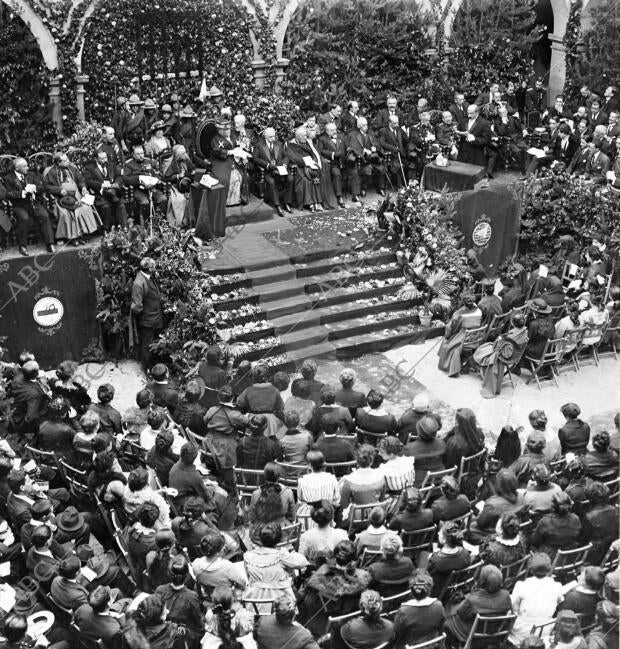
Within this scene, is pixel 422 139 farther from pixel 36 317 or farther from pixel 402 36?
pixel 36 317

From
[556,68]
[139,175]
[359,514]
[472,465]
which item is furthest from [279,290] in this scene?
[556,68]

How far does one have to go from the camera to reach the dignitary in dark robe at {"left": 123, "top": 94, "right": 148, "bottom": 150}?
17531 mm

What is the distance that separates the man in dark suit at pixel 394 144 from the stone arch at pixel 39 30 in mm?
5995

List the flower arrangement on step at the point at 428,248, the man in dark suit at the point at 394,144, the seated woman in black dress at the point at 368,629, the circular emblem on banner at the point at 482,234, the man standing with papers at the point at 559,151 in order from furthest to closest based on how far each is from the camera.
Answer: the man standing with papers at the point at 559,151 < the man in dark suit at the point at 394,144 < the circular emblem on banner at the point at 482,234 < the flower arrangement on step at the point at 428,248 < the seated woman in black dress at the point at 368,629

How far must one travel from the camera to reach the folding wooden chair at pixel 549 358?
542 inches

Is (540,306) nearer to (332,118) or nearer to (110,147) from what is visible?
(332,118)

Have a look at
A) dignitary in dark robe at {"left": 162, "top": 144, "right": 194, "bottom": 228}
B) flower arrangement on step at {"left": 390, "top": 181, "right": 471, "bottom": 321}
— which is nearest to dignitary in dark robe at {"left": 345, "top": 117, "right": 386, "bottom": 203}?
flower arrangement on step at {"left": 390, "top": 181, "right": 471, "bottom": 321}

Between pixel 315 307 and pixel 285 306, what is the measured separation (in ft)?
1.72

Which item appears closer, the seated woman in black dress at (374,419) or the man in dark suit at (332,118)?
the seated woman in black dress at (374,419)

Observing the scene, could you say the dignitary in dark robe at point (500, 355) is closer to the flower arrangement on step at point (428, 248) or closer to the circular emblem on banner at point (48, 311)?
the flower arrangement on step at point (428, 248)

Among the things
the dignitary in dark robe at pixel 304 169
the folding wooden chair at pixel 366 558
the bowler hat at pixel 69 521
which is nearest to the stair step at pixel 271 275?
the dignitary in dark robe at pixel 304 169

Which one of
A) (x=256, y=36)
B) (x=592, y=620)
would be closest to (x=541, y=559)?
(x=592, y=620)

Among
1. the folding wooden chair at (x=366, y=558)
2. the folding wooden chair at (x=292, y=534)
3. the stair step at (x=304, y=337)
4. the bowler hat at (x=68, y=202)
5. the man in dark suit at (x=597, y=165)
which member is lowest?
the stair step at (x=304, y=337)

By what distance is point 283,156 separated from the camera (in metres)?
17.1
